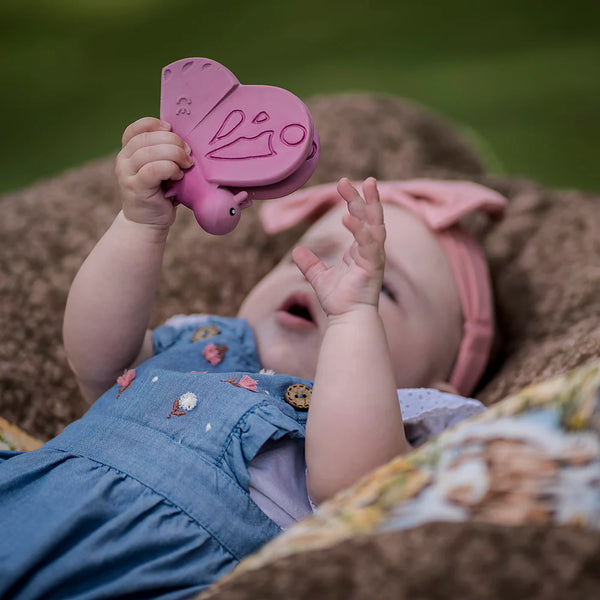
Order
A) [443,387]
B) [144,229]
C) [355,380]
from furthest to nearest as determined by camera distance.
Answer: [443,387] < [144,229] < [355,380]

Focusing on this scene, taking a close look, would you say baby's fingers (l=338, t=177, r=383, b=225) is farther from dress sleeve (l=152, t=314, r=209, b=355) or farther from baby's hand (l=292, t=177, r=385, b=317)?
dress sleeve (l=152, t=314, r=209, b=355)

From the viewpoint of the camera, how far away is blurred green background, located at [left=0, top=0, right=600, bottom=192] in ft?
7.28

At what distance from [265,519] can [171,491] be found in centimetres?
10

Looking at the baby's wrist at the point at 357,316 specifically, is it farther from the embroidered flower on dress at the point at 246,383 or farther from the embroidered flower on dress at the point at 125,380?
the embroidered flower on dress at the point at 125,380

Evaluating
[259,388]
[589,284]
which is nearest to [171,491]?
[259,388]

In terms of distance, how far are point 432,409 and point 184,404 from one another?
296 mm

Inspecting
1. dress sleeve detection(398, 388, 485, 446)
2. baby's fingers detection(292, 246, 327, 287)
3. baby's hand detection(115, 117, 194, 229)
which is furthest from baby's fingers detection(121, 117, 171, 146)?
dress sleeve detection(398, 388, 485, 446)

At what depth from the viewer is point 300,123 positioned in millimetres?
746

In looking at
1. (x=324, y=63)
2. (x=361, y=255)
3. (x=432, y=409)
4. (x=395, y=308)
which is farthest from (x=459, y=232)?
(x=324, y=63)

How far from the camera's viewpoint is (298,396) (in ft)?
2.65

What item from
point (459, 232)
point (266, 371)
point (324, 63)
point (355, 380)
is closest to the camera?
point (355, 380)

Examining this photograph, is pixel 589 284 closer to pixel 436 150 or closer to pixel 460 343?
pixel 460 343

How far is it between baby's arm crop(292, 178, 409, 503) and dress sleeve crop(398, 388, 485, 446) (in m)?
0.16

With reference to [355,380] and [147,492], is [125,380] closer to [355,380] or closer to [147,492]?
[147,492]
